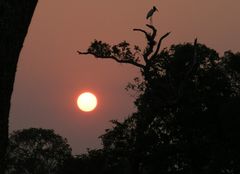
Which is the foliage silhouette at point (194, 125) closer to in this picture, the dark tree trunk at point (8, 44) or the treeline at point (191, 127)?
the treeline at point (191, 127)

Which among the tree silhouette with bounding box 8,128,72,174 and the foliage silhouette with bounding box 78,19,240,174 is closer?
the foliage silhouette with bounding box 78,19,240,174

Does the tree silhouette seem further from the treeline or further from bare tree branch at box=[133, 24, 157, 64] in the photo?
bare tree branch at box=[133, 24, 157, 64]

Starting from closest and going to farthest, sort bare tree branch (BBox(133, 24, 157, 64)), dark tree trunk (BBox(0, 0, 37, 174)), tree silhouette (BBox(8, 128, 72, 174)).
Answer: dark tree trunk (BBox(0, 0, 37, 174)), bare tree branch (BBox(133, 24, 157, 64)), tree silhouette (BBox(8, 128, 72, 174))

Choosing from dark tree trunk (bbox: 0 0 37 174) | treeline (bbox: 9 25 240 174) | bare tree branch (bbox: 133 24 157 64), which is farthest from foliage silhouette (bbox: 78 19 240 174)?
dark tree trunk (bbox: 0 0 37 174)

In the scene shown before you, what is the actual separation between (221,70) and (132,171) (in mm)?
33567

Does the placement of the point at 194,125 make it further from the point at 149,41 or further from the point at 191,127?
the point at 149,41

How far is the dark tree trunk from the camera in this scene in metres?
4.14

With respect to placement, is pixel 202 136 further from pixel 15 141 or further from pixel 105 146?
pixel 15 141

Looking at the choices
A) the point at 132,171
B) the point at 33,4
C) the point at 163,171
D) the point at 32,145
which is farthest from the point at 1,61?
the point at 32,145

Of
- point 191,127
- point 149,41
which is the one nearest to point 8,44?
point 149,41

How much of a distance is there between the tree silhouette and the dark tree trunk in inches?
3621

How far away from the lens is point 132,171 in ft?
99.0

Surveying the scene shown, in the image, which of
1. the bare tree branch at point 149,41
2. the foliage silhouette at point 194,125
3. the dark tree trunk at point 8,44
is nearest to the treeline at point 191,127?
the foliage silhouette at point 194,125

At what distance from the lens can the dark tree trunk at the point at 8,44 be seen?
4141mm
